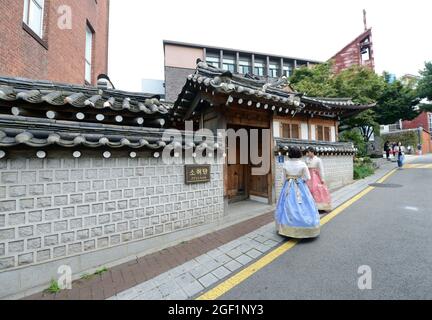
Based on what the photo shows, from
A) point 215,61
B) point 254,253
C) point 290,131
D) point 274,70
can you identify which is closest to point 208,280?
point 254,253

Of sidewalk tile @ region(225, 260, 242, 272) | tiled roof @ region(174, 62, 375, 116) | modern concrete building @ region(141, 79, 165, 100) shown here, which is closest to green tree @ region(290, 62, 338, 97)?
tiled roof @ region(174, 62, 375, 116)

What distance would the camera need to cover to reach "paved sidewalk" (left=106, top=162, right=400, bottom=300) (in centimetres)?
295

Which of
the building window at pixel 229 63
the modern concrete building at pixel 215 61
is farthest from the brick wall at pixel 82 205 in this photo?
the building window at pixel 229 63

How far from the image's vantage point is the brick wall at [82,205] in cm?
307

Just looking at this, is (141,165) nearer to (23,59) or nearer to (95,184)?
(95,184)

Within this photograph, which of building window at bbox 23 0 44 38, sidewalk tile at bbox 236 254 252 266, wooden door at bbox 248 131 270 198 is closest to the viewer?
sidewalk tile at bbox 236 254 252 266

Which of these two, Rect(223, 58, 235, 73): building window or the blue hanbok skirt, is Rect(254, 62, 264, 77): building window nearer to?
Rect(223, 58, 235, 73): building window

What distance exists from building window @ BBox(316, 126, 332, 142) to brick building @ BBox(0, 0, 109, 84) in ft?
39.3

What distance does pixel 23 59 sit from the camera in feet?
20.4

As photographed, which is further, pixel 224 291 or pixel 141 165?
pixel 141 165

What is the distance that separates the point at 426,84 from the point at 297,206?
22.9 metres

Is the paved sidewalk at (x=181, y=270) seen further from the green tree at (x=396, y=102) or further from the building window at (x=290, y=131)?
the green tree at (x=396, y=102)
